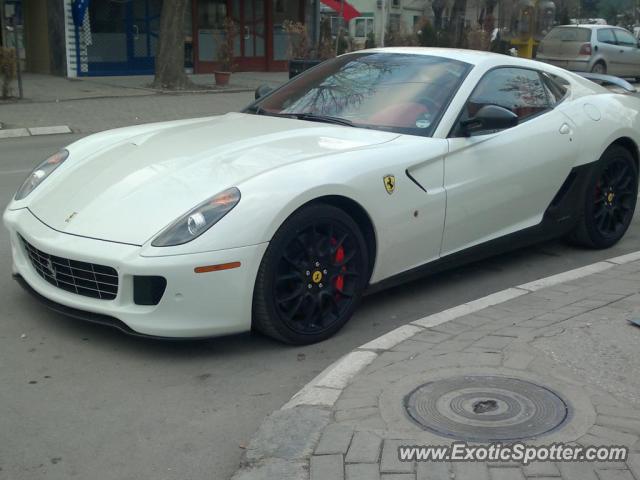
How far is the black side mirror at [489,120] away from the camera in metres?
5.09

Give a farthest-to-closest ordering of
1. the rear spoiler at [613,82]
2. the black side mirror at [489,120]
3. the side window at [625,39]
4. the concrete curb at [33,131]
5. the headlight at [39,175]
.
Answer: the side window at [625,39] → the concrete curb at [33,131] → the rear spoiler at [613,82] → the black side mirror at [489,120] → the headlight at [39,175]

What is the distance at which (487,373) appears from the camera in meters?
3.81

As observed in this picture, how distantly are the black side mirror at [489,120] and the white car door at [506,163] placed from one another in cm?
4

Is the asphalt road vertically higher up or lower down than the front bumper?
lower down

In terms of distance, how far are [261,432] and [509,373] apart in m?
1.13

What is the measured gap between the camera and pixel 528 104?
5.85 m

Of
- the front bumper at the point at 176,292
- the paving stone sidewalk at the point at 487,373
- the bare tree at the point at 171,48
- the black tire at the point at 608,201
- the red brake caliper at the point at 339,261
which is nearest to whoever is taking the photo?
the paving stone sidewalk at the point at 487,373

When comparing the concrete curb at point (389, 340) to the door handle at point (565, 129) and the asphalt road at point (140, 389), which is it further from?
the door handle at point (565, 129)

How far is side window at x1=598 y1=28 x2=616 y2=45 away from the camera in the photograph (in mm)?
25672

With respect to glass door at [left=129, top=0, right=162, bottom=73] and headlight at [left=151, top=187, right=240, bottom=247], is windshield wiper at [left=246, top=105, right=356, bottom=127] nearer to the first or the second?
headlight at [left=151, top=187, right=240, bottom=247]

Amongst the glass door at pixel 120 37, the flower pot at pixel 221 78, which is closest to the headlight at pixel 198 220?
the flower pot at pixel 221 78

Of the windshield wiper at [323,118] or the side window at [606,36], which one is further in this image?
the side window at [606,36]

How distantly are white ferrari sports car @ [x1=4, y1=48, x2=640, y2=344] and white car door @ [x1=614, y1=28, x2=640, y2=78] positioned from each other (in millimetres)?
21440

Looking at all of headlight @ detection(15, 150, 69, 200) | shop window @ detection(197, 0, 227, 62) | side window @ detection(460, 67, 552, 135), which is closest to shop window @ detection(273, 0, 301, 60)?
shop window @ detection(197, 0, 227, 62)
